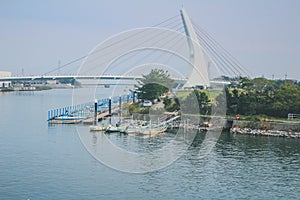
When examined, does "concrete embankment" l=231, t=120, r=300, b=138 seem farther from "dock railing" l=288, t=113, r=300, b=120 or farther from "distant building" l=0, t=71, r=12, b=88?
"distant building" l=0, t=71, r=12, b=88

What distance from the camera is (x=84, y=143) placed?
8836 millimetres

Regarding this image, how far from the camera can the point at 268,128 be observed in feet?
35.5

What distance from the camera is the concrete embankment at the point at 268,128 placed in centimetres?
1047

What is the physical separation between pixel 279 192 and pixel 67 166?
2942 millimetres

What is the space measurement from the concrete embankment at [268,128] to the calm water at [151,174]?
113cm

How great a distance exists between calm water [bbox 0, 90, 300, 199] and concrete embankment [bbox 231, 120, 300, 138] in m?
1.13

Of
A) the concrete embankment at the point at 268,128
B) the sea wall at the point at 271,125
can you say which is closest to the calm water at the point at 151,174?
the concrete embankment at the point at 268,128

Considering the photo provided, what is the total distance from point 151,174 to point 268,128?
5356 mm

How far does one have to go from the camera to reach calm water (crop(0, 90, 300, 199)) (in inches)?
210

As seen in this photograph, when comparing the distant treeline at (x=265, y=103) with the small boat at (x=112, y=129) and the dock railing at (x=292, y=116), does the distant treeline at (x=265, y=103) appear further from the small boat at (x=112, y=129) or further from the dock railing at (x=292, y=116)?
the small boat at (x=112, y=129)

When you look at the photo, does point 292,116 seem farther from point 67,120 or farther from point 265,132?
point 67,120

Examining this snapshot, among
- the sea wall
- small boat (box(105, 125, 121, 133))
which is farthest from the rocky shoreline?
small boat (box(105, 125, 121, 133))

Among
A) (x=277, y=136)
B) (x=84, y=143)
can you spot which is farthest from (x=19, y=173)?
(x=277, y=136)

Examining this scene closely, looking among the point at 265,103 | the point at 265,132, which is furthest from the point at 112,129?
the point at 265,103
